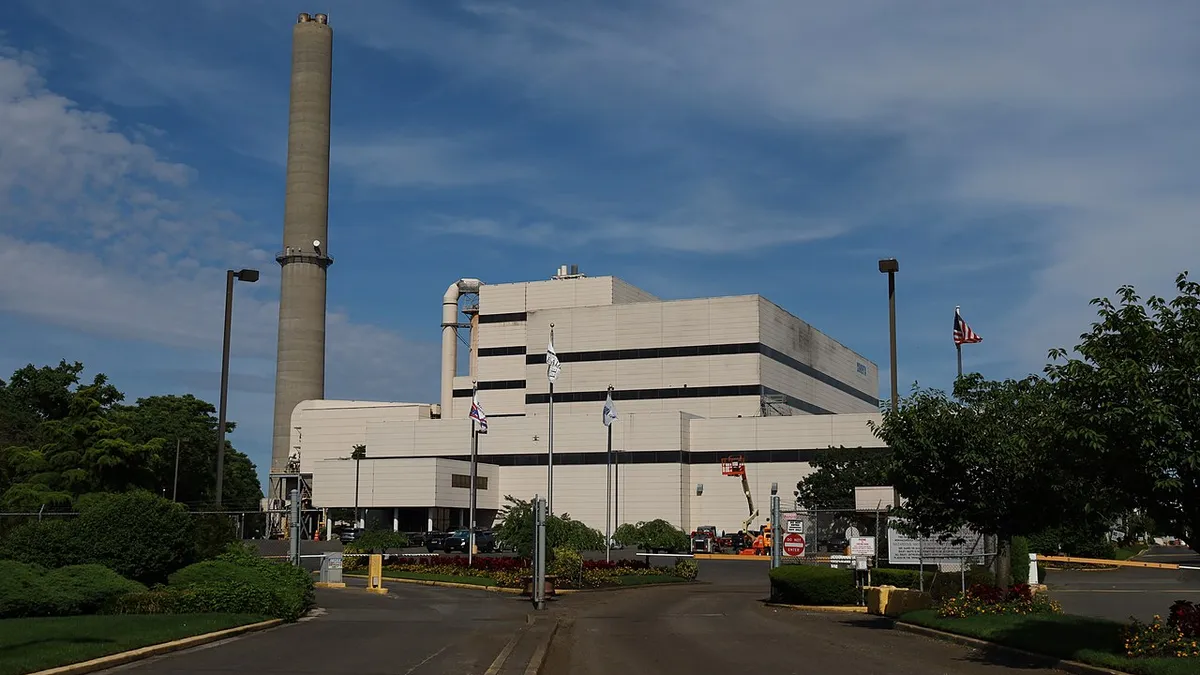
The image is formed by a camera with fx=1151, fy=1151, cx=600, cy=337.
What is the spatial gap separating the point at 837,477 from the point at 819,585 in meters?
54.4

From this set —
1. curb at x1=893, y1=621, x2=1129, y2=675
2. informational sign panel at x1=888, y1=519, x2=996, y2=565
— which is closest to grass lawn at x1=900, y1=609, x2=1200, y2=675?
curb at x1=893, y1=621, x2=1129, y2=675

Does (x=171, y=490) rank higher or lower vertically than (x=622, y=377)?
lower

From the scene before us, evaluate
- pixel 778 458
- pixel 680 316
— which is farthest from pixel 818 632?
pixel 680 316

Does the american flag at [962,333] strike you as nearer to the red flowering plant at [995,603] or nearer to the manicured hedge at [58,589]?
the red flowering plant at [995,603]

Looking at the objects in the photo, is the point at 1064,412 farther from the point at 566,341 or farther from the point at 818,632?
the point at 566,341

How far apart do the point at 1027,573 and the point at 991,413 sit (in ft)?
47.2

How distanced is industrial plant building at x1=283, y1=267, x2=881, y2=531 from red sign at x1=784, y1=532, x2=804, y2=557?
5969cm

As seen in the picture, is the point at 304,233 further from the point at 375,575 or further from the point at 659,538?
the point at 375,575

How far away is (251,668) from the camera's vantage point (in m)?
17.0

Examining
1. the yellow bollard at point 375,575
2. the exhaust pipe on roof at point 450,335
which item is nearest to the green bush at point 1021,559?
the yellow bollard at point 375,575

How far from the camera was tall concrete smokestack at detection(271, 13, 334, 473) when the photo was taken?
121125 mm

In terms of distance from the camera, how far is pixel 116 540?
26.9 m

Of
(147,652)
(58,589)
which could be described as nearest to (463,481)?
(58,589)

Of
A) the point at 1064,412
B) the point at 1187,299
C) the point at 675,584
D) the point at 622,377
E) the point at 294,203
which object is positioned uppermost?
the point at 294,203
